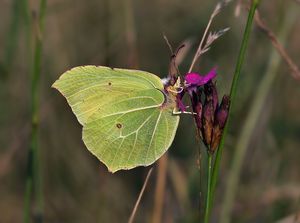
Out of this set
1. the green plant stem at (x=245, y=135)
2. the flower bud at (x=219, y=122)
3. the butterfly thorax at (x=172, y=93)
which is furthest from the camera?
the green plant stem at (x=245, y=135)

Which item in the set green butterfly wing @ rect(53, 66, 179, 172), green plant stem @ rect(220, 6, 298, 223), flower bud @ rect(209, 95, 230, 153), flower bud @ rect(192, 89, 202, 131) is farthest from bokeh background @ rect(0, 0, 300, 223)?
flower bud @ rect(209, 95, 230, 153)

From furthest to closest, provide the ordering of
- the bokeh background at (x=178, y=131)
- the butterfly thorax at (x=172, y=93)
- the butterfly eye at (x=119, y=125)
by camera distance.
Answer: the bokeh background at (x=178, y=131)
the butterfly eye at (x=119, y=125)
the butterfly thorax at (x=172, y=93)

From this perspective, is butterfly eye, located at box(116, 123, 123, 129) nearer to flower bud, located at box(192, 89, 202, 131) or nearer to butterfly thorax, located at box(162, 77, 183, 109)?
butterfly thorax, located at box(162, 77, 183, 109)

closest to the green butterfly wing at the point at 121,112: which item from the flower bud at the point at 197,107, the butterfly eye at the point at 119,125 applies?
the butterfly eye at the point at 119,125

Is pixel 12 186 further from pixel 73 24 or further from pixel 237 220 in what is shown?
pixel 237 220

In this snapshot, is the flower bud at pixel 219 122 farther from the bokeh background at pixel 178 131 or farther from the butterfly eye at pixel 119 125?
the bokeh background at pixel 178 131

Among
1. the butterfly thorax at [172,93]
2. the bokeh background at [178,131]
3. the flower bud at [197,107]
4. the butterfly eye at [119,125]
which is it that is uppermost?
the flower bud at [197,107]
